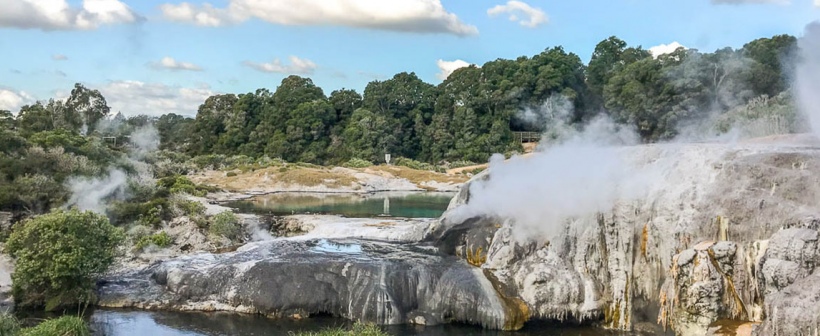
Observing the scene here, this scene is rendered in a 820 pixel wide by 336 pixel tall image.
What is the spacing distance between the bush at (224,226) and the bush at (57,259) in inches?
358

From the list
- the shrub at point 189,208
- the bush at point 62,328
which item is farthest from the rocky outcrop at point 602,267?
the shrub at point 189,208

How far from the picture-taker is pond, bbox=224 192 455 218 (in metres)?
39.7

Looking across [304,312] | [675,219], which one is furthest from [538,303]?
[304,312]

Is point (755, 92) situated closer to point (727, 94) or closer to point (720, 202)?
point (727, 94)

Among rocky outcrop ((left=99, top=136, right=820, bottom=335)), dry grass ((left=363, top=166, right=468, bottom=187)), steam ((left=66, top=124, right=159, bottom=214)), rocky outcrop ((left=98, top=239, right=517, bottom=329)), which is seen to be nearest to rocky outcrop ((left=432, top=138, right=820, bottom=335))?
rocky outcrop ((left=99, top=136, right=820, bottom=335))

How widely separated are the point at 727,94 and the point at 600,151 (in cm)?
4209

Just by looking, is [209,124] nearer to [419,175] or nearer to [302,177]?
[302,177]

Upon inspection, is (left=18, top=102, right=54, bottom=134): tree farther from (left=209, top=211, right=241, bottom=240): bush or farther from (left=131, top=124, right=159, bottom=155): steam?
(left=209, top=211, right=241, bottom=240): bush

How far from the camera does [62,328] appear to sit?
1573 centimetres

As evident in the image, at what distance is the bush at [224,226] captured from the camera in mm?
28917

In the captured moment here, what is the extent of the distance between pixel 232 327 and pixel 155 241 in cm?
1011

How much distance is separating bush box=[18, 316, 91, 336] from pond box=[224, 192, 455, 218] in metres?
20.2

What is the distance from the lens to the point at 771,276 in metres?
14.4

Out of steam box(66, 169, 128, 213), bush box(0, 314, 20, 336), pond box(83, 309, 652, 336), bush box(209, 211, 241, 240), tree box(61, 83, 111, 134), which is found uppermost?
tree box(61, 83, 111, 134)
